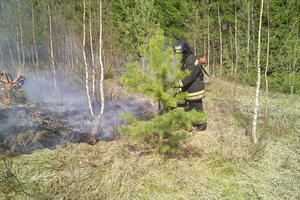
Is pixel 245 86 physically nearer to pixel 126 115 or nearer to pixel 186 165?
pixel 186 165

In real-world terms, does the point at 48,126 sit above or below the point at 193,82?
below

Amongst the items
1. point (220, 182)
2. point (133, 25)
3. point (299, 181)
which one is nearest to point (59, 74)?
point (133, 25)

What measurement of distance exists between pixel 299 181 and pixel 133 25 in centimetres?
1092

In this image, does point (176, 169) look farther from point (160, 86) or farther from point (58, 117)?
point (58, 117)

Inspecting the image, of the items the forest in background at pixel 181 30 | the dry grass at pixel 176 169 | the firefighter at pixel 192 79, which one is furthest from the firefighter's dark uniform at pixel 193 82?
the forest in background at pixel 181 30

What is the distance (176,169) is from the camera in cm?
378

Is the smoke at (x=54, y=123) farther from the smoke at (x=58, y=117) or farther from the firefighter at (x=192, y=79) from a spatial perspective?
the firefighter at (x=192, y=79)

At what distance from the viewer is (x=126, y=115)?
12.1 ft

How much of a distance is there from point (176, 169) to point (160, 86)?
1496 mm

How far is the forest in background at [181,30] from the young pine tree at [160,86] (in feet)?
16.0

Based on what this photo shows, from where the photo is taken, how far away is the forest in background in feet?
29.7

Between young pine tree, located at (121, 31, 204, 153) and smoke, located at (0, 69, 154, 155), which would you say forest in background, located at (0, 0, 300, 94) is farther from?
young pine tree, located at (121, 31, 204, 153)

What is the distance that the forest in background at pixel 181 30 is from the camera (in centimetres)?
904

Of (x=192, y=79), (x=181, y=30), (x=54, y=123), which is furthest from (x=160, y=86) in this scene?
(x=181, y=30)
